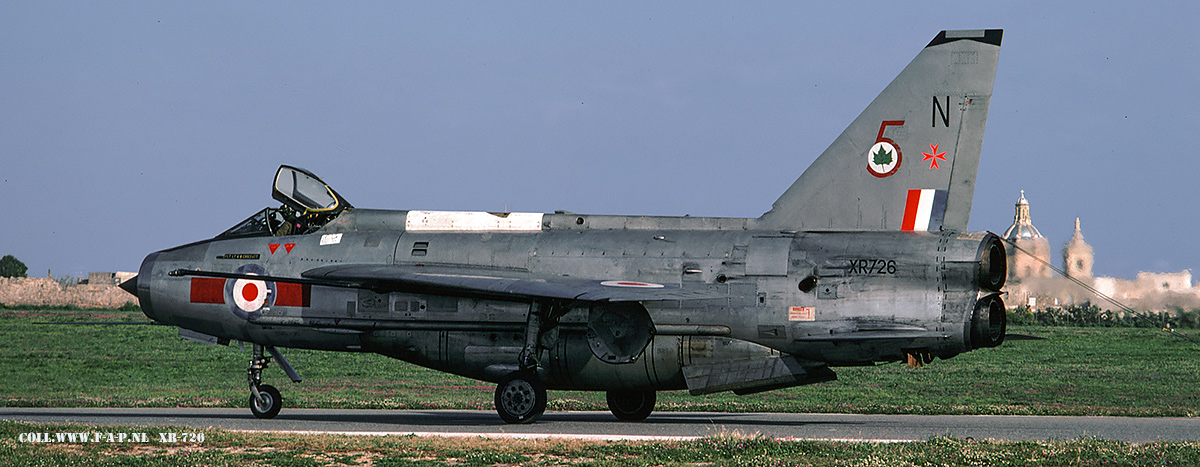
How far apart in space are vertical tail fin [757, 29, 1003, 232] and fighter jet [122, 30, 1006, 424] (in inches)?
1.0

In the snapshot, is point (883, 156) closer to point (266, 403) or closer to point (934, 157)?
point (934, 157)

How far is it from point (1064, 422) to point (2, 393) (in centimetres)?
2451

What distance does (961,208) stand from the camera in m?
16.9

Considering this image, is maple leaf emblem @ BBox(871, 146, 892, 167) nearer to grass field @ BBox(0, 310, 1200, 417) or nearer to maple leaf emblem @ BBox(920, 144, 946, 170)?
maple leaf emblem @ BBox(920, 144, 946, 170)

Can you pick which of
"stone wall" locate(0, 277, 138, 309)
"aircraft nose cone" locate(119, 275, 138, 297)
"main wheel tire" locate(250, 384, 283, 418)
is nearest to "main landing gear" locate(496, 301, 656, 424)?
"main wheel tire" locate(250, 384, 283, 418)

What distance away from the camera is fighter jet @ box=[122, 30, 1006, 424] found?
16.2m

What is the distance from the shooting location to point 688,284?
17.2m

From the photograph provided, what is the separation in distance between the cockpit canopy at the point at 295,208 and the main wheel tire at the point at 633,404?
589 centimetres

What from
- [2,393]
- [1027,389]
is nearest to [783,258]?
[1027,389]

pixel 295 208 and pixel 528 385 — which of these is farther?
pixel 295 208

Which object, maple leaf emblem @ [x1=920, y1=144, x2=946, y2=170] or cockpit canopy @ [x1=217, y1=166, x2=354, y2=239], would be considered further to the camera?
cockpit canopy @ [x1=217, y1=166, x2=354, y2=239]

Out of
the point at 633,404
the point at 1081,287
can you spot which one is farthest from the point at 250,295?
the point at 1081,287

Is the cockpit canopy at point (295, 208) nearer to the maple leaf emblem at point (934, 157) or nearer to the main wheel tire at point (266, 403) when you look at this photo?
the main wheel tire at point (266, 403)

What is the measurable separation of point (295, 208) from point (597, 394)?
36.6 feet
